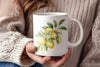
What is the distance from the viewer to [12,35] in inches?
34.0

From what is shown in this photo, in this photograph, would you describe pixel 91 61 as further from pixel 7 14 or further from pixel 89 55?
pixel 7 14

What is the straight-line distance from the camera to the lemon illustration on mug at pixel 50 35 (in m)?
0.64

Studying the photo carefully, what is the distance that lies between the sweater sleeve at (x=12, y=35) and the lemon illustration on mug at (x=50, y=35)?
0.15m

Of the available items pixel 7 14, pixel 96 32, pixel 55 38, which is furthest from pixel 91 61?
pixel 7 14

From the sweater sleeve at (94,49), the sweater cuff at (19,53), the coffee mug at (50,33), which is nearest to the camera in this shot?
the coffee mug at (50,33)

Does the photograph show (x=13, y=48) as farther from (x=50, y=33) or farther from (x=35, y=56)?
(x=50, y=33)

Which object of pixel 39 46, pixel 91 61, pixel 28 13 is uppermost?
pixel 28 13

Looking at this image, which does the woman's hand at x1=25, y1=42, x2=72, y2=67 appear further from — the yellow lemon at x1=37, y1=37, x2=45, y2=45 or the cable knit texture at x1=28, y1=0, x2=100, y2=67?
the cable knit texture at x1=28, y1=0, x2=100, y2=67

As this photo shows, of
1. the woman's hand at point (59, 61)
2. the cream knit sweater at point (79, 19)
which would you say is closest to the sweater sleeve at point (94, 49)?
the cream knit sweater at point (79, 19)

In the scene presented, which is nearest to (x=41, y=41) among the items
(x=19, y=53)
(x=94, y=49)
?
(x=19, y=53)

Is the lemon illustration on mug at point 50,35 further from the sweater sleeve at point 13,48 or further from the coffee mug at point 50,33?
the sweater sleeve at point 13,48

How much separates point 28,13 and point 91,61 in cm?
43

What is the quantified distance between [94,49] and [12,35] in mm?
417

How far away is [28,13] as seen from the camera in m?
1.00
